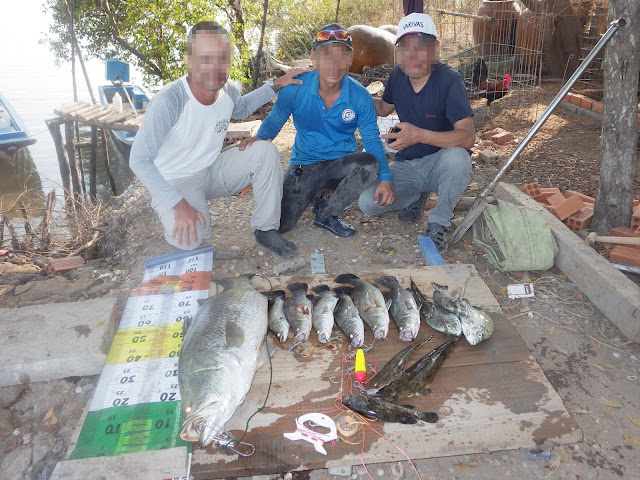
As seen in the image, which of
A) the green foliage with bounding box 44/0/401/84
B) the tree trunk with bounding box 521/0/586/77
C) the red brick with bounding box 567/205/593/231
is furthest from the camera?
the tree trunk with bounding box 521/0/586/77

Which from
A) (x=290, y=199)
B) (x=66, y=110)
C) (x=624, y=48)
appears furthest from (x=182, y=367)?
(x=66, y=110)

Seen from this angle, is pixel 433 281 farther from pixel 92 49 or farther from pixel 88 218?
pixel 92 49

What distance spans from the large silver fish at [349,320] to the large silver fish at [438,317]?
46cm

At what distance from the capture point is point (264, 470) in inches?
81.3

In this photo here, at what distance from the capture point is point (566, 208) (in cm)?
428

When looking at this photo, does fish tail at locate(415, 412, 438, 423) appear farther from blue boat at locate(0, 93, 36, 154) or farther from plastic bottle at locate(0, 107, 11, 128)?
plastic bottle at locate(0, 107, 11, 128)

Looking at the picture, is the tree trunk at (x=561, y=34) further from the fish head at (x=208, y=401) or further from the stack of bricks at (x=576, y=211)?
the fish head at (x=208, y=401)

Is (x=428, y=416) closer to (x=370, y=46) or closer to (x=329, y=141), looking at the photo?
(x=329, y=141)

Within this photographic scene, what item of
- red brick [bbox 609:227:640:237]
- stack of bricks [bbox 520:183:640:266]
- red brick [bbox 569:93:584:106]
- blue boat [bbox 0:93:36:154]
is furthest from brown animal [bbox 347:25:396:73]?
blue boat [bbox 0:93:36:154]

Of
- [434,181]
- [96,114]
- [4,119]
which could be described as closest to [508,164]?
[434,181]

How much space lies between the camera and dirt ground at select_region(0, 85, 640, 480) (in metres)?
2.19

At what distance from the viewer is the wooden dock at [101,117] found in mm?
7922

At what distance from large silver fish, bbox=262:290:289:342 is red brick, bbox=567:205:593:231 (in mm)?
2942

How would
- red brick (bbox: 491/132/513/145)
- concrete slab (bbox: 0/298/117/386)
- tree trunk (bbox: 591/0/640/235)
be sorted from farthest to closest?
red brick (bbox: 491/132/513/145), tree trunk (bbox: 591/0/640/235), concrete slab (bbox: 0/298/117/386)
